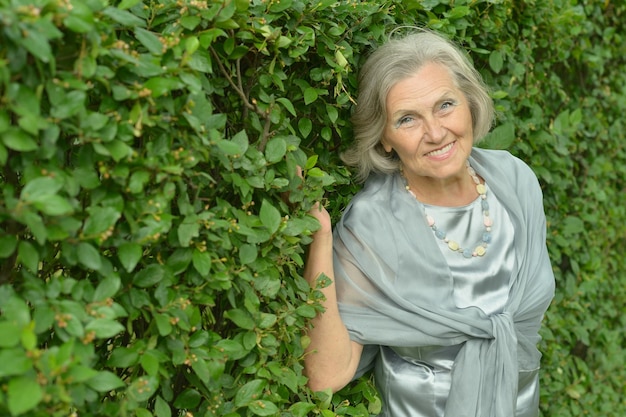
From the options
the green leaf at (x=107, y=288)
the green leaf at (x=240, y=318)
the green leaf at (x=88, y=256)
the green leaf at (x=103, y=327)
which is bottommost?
the green leaf at (x=240, y=318)

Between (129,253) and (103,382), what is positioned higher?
(129,253)

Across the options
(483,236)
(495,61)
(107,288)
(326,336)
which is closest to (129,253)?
(107,288)

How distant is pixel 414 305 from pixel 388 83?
70 cm

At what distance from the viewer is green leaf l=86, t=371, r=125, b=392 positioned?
155cm

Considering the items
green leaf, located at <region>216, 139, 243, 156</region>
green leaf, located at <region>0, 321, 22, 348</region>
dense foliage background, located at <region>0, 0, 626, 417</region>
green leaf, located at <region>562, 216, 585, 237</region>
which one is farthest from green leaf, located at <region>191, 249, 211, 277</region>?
green leaf, located at <region>562, 216, 585, 237</region>

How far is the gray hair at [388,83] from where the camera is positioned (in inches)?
99.7

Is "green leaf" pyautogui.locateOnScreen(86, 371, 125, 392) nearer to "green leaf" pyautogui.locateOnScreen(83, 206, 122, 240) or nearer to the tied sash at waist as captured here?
"green leaf" pyautogui.locateOnScreen(83, 206, 122, 240)

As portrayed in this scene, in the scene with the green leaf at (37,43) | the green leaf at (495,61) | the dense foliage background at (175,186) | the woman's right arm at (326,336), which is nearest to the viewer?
the green leaf at (37,43)

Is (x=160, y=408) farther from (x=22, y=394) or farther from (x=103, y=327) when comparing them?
(x=22, y=394)

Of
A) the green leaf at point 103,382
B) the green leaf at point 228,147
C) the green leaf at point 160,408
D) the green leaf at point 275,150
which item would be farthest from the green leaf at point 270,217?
the green leaf at point 103,382

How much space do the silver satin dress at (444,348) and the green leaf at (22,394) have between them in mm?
1428

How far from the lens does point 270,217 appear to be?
2.02m

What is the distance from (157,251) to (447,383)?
1213 millimetres

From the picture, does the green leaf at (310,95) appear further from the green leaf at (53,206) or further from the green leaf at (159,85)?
the green leaf at (53,206)
